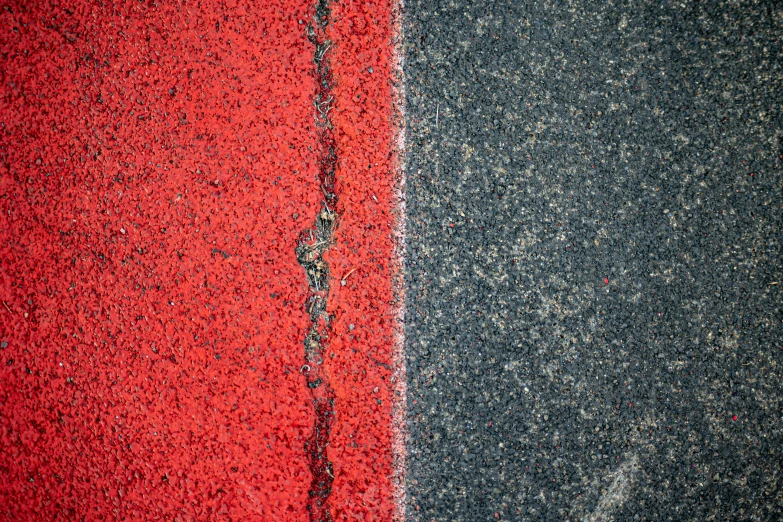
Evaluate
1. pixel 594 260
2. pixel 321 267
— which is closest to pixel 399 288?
pixel 321 267

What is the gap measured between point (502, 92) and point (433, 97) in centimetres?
18

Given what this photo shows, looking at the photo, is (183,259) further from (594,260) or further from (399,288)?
(594,260)

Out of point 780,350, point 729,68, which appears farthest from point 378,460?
point 729,68

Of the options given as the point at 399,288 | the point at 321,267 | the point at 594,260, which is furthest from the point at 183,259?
the point at 594,260

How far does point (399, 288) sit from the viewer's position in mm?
1112

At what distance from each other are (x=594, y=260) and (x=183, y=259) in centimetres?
105

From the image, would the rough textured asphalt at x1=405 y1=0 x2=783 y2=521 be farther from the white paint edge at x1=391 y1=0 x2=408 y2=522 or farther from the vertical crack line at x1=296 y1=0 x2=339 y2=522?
the vertical crack line at x1=296 y1=0 x2=339 y2=522

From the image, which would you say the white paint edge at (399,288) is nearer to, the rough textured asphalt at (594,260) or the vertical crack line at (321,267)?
the rough textured asphalt at (594,260)

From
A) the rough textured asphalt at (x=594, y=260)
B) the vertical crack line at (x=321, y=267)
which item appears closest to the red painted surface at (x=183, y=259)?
the vertical crack line at (x=321, y=267)

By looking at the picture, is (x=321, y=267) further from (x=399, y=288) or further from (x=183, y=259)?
(x=183, y=259)

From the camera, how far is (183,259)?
3.94ft

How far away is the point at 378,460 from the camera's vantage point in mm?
1112

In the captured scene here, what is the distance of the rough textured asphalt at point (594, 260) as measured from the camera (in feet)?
3.71

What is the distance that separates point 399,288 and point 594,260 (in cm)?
51
